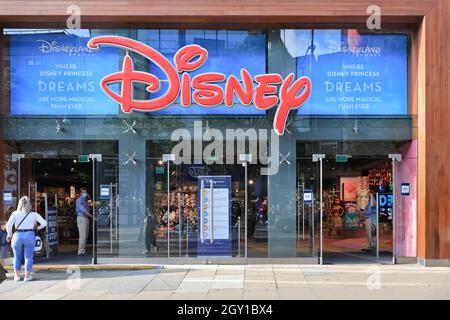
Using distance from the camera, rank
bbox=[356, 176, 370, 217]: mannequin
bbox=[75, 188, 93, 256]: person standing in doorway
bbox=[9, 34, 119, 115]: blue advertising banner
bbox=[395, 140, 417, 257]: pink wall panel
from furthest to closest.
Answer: bbox=[356, 176, 370, 217]: mannequin
bbox=[75, 188, 93, 256]: person standing in doorway
bbox=[9, 34, 119, 115]: blue advertising banner
bbox=[395, 140, 417, 257]: pink wall panel

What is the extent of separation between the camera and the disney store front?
12562 millimetres

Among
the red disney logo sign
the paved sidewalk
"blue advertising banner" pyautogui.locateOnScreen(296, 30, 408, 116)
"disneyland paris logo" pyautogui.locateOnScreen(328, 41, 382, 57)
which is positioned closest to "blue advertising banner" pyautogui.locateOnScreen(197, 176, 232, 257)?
the paved sidewalk

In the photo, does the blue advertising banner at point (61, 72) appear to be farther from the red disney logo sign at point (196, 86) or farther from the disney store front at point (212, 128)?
the red disney logo sign at point (196, 86)

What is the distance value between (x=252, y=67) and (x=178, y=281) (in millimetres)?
5601

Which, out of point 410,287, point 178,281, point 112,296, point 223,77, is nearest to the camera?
point 112,296

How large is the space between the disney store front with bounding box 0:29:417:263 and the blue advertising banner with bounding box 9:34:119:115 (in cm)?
2

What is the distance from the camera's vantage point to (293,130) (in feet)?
41.6

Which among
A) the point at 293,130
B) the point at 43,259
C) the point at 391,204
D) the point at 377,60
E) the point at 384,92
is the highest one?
the point at 377,60

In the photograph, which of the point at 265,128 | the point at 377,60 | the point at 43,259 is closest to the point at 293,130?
the point at 265,128

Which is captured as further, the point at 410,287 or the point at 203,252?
the point at 203,252

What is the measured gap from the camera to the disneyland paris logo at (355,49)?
12820mm

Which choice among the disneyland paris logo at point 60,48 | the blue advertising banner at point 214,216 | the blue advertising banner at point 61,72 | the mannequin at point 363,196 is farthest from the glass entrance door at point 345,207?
the disneyland paris logo at point 60,48

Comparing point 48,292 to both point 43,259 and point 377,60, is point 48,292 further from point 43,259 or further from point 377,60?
point 377,60

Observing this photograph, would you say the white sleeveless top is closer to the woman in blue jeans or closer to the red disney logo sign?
the woman in blue jeans
